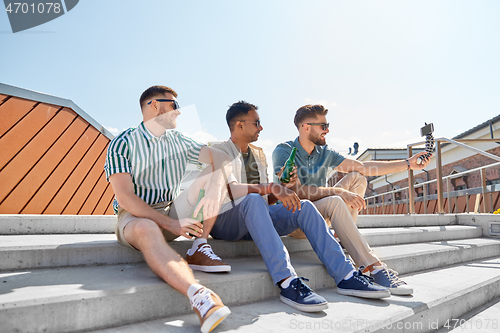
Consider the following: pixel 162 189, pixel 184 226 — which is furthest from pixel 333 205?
pixel 162 189

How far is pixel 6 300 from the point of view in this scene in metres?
1.06

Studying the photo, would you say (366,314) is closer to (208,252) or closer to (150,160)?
(208,252)

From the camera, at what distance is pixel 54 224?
237 cm

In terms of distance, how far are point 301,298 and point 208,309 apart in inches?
20.4

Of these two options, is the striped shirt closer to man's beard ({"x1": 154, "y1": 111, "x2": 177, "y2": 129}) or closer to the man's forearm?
man's beard ({"x1": 154, "y1": 111, "x2": 177, "y2": 129})

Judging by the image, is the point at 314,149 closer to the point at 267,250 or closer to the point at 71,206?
the point at 267,250

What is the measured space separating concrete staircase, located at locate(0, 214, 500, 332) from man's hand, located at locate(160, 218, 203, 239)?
23 cm

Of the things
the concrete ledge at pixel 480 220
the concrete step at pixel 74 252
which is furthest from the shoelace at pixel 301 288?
the concrete ledge at pixel 480 220

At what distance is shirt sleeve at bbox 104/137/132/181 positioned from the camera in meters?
1.66

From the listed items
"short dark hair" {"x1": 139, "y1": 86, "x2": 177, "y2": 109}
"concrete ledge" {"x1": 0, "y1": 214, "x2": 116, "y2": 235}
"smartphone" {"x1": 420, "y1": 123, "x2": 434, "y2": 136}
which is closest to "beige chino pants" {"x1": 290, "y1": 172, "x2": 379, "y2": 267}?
"short dark hair" {"x1": 139, "y1": 86, "x2": 177, "y2": 109}

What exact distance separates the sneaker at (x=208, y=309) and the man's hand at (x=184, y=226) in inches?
15.5

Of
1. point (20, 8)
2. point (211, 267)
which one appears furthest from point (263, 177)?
point (20, 8)

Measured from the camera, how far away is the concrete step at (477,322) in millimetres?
1690

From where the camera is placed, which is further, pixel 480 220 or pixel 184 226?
pixel 480 220
